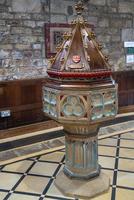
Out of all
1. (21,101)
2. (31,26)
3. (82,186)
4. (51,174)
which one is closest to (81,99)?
(82,186)

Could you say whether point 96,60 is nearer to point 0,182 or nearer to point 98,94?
point 98,94

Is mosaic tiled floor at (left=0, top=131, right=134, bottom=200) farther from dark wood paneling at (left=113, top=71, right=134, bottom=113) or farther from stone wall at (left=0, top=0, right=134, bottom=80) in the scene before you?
dark wood paneling at (left=113, top=71, right=134, bottom=113)

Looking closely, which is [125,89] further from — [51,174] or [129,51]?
[51,174]

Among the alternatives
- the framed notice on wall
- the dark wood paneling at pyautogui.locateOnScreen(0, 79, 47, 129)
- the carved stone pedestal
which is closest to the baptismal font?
the carved stone pedestal

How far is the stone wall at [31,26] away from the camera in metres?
4.05

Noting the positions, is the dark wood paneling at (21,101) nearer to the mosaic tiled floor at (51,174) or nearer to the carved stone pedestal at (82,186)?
the mosaic tiled floor at (51,174)

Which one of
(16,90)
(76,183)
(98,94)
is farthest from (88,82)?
(16,90)

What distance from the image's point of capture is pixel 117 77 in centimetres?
527

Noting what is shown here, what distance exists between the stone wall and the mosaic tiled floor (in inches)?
62.9

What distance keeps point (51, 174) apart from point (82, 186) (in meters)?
0.49

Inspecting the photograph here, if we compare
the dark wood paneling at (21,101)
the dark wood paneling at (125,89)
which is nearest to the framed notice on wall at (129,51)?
the dark wood paneling at (125,89)

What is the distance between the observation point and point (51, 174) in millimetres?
2846

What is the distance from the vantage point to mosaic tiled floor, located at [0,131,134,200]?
2461mm

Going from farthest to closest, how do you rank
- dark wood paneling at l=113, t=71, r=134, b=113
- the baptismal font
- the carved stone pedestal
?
1. dark wood paneling at l=113, t=71, r=134, b=113
2. the carved stone pedestal
3. the baptismal font
